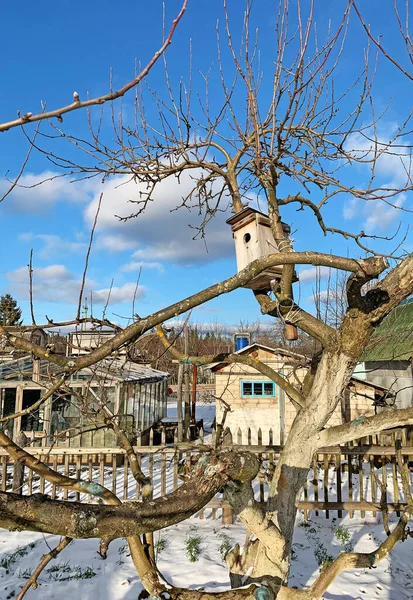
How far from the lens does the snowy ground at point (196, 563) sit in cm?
450

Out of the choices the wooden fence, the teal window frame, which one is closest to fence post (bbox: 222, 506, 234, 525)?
the wooden fence

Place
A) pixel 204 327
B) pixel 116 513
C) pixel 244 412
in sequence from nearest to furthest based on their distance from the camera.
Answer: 1. pixel 116 513
2. pixel 244 412
3. pixel 204 327

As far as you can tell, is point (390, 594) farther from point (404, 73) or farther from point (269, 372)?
point (404, 73)

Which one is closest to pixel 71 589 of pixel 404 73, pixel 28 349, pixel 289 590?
pixel 289 590

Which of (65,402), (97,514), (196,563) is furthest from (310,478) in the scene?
(97,514)

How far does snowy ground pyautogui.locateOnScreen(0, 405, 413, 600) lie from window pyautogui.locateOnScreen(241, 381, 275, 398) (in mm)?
6895

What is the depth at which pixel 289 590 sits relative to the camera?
2447mm

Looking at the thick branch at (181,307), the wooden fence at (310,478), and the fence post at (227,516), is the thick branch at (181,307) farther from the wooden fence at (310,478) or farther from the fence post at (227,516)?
the fence post at (227,516)

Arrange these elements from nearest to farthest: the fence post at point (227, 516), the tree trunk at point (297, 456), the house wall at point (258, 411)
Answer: the tree trunk at point (297, 456)
the fence post at point (227, 516)
the house wall at point (258, 411)

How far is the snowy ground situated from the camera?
450 cm

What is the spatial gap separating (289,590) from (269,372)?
171 cm

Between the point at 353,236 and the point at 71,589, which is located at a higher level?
the point at 353,236

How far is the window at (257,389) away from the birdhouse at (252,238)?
1000 cm

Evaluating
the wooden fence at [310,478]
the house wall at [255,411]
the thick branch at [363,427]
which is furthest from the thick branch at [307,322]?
the house wall at [255,411]
